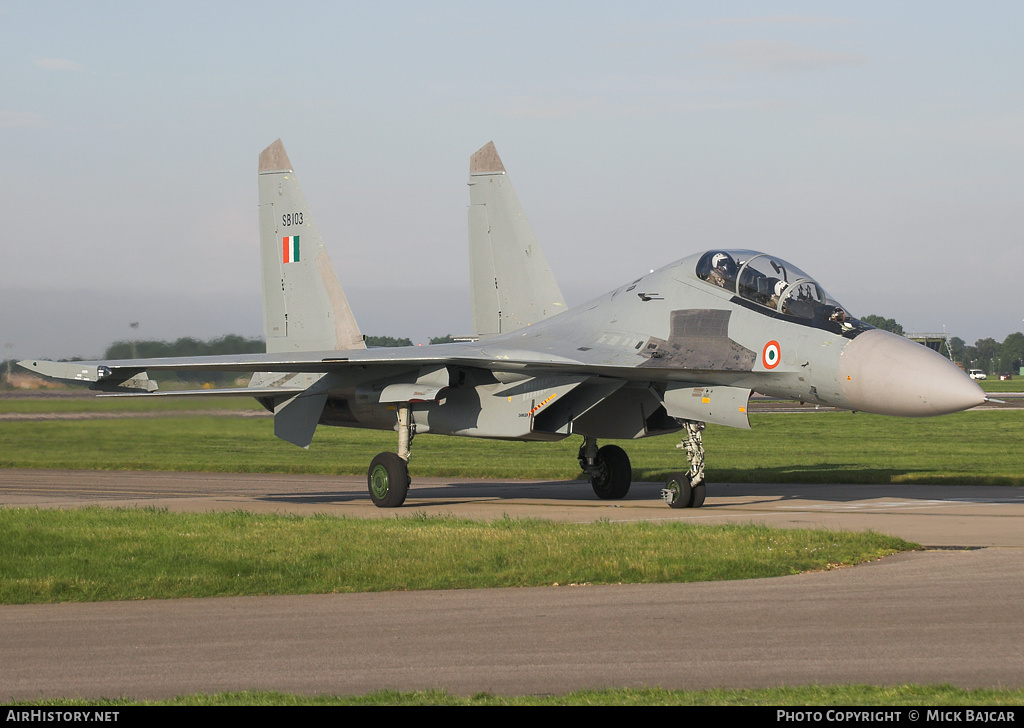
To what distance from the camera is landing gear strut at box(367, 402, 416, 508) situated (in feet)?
54.3

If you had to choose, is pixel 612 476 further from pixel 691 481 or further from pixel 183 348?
pixel 183 348

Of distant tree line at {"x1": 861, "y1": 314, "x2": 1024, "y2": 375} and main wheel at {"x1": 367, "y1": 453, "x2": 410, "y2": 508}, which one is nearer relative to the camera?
main wheel at {"x1": 367, "y1": 453, "x2": 410, "y2": 508}

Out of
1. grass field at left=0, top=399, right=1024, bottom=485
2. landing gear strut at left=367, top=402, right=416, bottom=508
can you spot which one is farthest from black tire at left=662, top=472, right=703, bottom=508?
grass field at left=0, top=399, right=1024, bottom=485

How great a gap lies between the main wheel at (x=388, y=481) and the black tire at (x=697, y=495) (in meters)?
4.22

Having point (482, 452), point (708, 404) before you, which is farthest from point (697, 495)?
point (482, 452)

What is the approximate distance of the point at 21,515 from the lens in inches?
543

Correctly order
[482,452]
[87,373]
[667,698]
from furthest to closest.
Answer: [482,452], [87,373], [667,698]

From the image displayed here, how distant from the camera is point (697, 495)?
15305 millimetres

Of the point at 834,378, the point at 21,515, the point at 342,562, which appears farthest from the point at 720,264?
the point at 21,515

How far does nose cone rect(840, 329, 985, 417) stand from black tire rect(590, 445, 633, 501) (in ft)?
17.1

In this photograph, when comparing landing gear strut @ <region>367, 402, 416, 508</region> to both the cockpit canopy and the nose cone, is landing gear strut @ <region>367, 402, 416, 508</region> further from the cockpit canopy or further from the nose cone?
the nose cone

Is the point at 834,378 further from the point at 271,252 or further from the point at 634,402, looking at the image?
the point at 271,252

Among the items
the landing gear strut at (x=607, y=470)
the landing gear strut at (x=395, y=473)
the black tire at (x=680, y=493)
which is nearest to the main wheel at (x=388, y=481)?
the landing gear strut at (x=395, y=473)

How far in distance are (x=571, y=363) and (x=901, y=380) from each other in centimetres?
442
